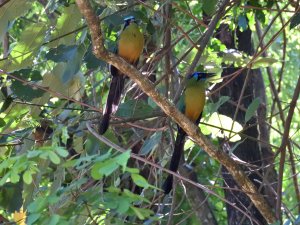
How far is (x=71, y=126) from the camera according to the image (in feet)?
13.5

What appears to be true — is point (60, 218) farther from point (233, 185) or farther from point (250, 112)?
point (233, 185)

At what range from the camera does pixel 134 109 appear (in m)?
3.90

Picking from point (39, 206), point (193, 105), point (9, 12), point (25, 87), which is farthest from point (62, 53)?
point (39, 206)

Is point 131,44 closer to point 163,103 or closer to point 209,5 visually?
point 209,5

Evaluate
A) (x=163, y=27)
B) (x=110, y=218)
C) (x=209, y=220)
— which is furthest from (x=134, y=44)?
(x=110, y=218)

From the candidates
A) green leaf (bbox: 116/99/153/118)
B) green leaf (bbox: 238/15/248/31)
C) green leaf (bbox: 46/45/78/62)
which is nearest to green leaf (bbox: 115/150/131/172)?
green leaf (bbox: 46/45/78/62)

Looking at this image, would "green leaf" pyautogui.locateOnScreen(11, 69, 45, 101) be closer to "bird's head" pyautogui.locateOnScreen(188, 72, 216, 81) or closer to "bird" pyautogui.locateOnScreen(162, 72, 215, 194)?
"bird" pyautogui.locateOnScreen(162, 72, 215, 194)

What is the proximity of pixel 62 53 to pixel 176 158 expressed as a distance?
32.2 inches

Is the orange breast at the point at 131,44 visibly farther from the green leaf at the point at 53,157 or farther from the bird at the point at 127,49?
the green leaf at the point at 53,157

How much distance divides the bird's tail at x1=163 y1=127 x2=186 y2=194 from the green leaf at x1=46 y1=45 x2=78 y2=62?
724 millimetres

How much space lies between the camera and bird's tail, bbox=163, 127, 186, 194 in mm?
3961

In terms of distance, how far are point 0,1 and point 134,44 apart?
31.3 inches

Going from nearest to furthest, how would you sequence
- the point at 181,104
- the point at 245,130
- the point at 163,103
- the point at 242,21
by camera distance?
the point at 163,103
the point at 181,104
the point at 242,21
the point at 245,130

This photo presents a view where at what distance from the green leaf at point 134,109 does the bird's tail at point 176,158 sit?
0.25 meters
